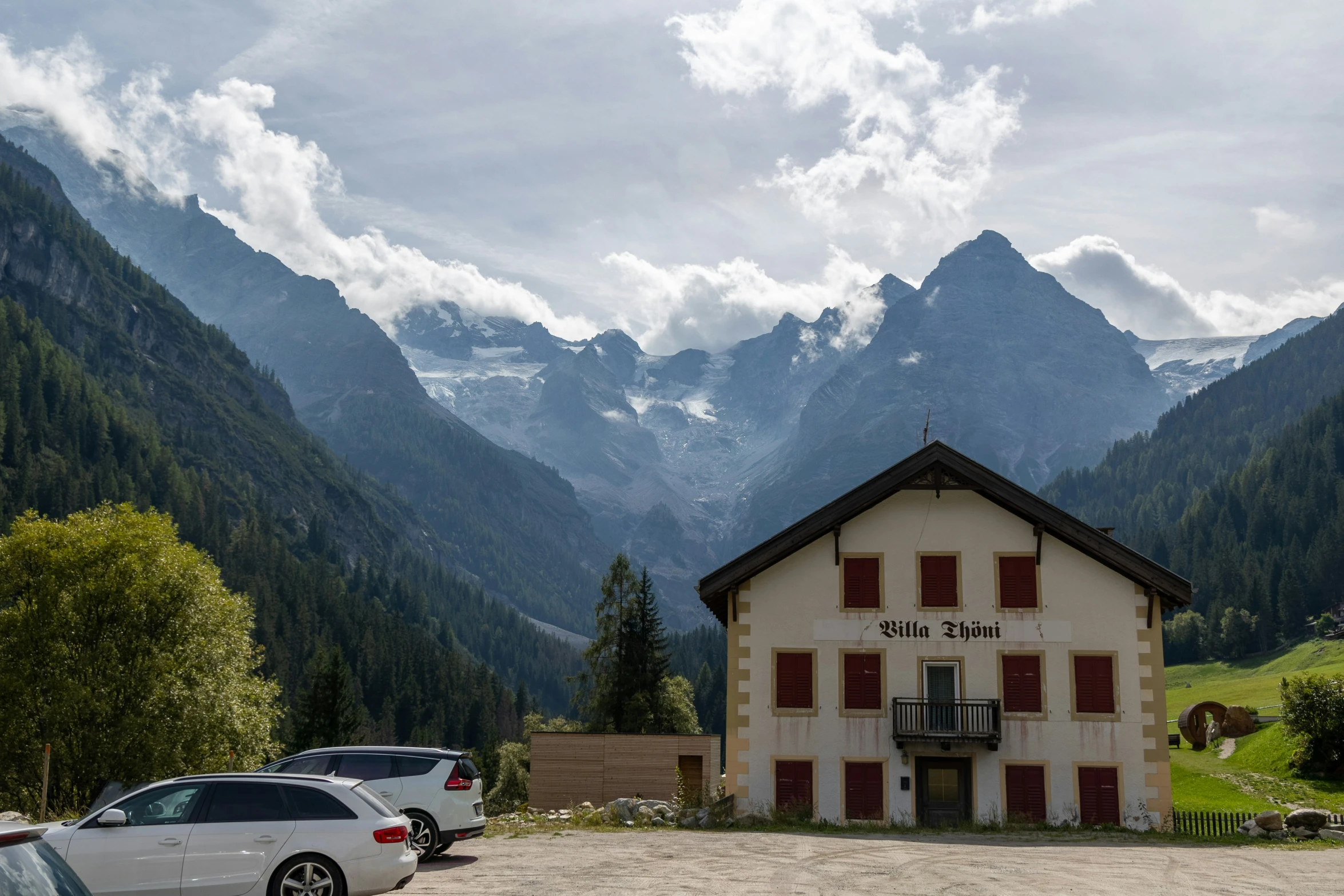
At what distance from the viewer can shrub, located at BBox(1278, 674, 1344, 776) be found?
194 ft

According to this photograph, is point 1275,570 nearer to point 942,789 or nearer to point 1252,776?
point 1252,776

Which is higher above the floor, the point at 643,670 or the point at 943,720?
the point at 643,670

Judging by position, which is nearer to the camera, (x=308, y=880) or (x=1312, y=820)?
(x=308, y=880)

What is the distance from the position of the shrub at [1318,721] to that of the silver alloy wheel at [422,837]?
54.1 meters

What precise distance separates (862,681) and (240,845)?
944 inches

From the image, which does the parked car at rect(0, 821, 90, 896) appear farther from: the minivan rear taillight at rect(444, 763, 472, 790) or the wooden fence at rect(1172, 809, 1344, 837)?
the wooden fence at rect(1172, 809, 1344, 837)

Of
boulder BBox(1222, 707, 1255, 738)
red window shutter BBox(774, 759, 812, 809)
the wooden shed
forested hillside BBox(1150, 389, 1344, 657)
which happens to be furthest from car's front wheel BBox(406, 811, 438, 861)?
forested hillside BBox(1150, 389, 1344, 657)

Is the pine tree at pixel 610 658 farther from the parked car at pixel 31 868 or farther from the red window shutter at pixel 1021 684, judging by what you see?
the parked car at pixel 31 868

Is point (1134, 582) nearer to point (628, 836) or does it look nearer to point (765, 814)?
point (765, 814)

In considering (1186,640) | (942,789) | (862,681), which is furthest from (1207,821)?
(1186,640)

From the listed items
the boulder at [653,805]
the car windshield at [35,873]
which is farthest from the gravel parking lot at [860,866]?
the car windshield at [35,873]

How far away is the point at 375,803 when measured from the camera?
16734mm

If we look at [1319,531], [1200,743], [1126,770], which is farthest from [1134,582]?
[1319,531]

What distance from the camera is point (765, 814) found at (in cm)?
3519
